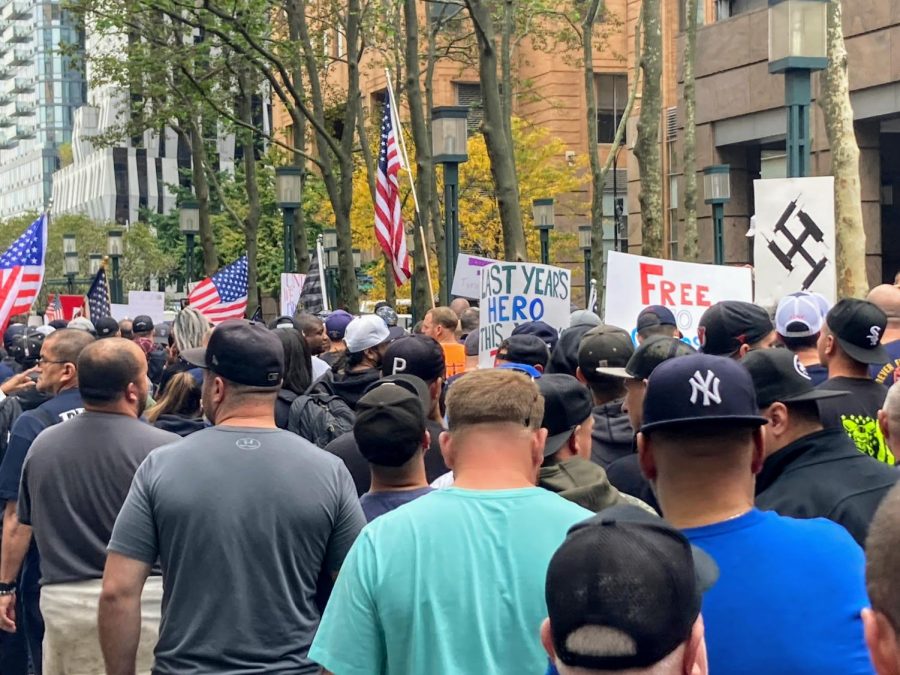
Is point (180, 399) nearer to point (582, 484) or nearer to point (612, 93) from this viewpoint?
point (582, 484)

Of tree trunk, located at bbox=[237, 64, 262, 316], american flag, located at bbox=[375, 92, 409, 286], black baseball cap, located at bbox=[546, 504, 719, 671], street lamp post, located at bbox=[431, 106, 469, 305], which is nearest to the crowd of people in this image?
black baseball cap, located at bbox=[546, 504, 719, 671]

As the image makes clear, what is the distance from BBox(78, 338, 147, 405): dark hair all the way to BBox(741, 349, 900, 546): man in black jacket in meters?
2.47

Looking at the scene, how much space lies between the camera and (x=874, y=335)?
5688 millimetres

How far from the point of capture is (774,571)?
113 inches

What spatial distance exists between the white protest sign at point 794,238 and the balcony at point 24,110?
19051 centimetres

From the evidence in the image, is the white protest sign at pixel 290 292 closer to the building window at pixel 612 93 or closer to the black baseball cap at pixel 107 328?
the black baseball cap at pixel 107 328

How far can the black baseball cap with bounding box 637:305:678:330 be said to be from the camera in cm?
866

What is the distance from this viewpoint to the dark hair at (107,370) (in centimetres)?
550

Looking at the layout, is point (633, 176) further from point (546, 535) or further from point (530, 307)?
point (546, 535)

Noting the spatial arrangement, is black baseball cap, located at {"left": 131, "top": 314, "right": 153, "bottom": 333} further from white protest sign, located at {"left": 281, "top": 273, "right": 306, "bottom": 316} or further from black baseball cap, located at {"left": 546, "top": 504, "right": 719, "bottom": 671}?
black baseball cap, located at {"left": 546, "top": 504, "right": 719, "bottom": 671}

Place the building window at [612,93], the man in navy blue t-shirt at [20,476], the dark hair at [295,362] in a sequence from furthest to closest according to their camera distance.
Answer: the building window at [612,93], the dark hair at [295,362], the man in navy blue t-shirt at [20,476]

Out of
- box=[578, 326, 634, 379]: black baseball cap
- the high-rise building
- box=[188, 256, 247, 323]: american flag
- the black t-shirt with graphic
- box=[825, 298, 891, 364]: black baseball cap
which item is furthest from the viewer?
the high-rise building

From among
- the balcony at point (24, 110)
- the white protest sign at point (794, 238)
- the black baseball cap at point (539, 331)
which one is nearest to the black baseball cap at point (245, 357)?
the black baseball cap at point (539, 331)

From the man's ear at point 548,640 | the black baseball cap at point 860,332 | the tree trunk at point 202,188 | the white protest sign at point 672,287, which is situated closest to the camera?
the man's ear at point 548,640
